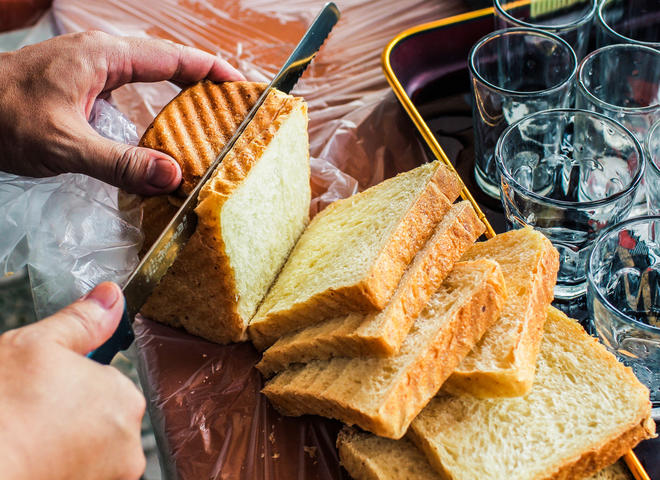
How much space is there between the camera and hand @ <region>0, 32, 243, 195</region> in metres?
2.22

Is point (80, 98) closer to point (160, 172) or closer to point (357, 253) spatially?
point (160, 172)

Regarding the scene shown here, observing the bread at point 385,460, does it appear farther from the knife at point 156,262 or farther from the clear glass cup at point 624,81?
the clear glass cup at point 624,81

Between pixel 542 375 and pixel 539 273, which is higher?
pixel 539 273

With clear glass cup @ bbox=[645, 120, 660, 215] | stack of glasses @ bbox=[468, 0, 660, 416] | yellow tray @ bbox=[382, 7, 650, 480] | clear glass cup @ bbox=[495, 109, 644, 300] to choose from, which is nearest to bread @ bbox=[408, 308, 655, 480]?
stack of glasses @ bbox=[468, 0, 660, 416]

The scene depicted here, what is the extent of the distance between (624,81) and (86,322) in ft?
7.56

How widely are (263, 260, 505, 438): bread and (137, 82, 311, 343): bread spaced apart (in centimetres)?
37

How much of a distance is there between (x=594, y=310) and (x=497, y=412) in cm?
45

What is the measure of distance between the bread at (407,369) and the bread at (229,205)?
0.37 metres

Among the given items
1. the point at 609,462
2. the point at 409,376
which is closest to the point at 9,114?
the point at 409,376

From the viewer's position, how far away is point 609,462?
76.6 inches

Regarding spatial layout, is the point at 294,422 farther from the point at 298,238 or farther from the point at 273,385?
the point at 298,238

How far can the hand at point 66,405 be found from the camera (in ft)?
4.92

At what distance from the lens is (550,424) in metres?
2.00

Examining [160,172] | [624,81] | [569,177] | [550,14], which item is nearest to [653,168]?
[569,177]
